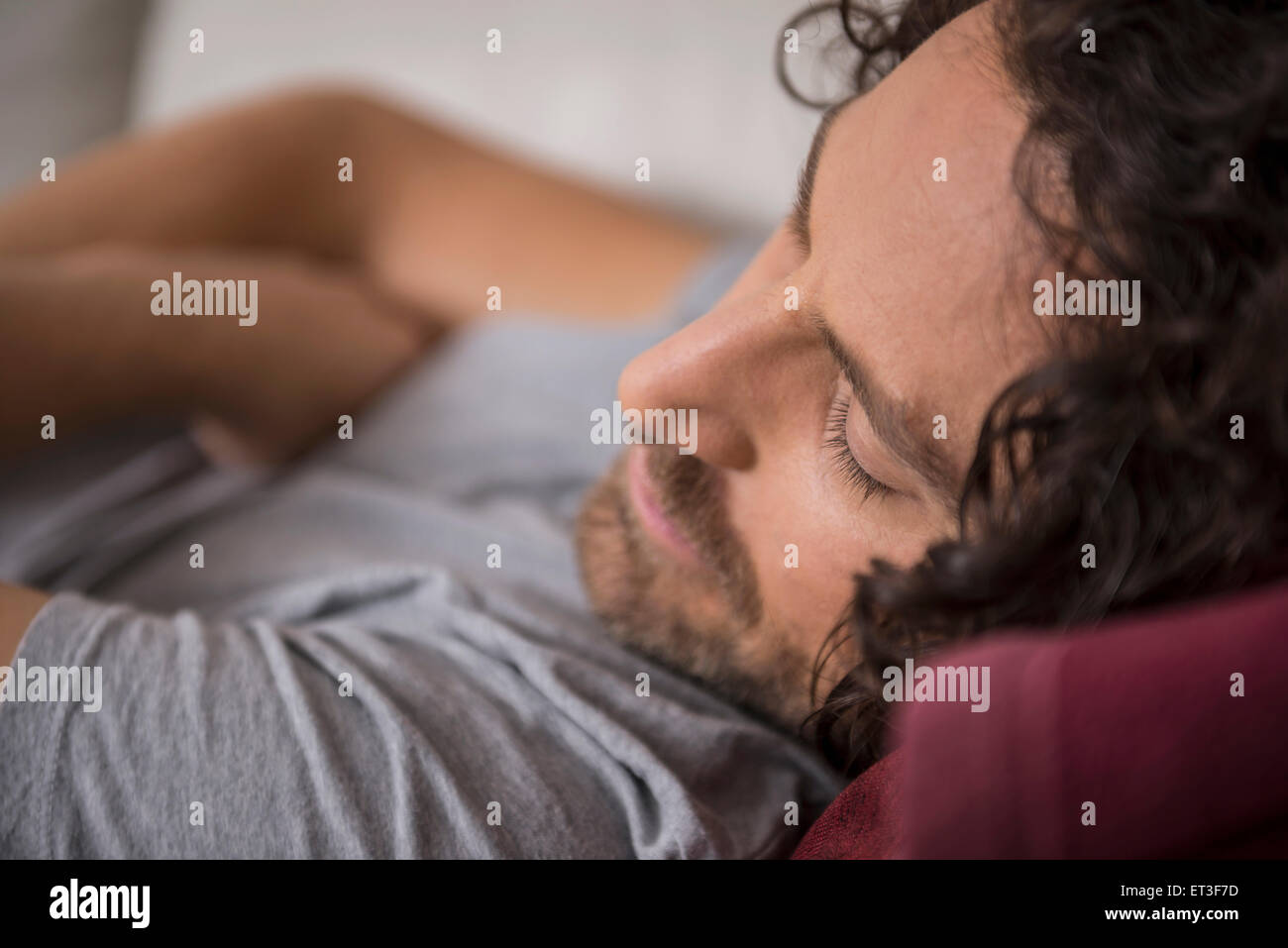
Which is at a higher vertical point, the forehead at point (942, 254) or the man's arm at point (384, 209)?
the man's arm at point (384, 209)

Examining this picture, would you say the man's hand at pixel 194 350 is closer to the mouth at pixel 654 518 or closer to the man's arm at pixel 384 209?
the man's arm at pixel 384 209

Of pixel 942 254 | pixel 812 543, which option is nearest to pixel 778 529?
pixel 812 543

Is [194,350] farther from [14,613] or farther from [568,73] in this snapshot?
[568,73]

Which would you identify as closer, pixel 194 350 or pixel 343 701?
pixel 343 701

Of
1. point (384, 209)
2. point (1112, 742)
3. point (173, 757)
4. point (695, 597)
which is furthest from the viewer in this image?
point (384, 209)

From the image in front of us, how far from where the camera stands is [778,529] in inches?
22.2

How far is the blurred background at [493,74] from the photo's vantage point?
1236 millimetres

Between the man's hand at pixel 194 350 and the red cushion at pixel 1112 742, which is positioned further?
the man's hand at pixel 194 350

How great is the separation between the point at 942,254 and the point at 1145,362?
0.34ft

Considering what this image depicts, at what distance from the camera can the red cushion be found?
0.37 meters

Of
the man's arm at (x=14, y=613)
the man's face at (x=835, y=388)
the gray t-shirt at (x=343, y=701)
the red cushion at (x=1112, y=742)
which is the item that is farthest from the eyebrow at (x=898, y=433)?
the man's arm at (x=14, y=613)

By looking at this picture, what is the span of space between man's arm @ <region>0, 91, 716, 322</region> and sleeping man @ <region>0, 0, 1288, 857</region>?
0.28 m

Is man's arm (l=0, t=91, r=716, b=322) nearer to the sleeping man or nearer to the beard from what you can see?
the sleeping man

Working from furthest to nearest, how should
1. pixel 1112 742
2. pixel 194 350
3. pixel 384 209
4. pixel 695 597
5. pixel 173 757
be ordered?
pixel 384 209
pixel 194 350
pixel 695 597
pixel 173 757
pixel 1112 742
